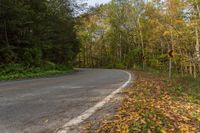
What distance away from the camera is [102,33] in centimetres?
6178

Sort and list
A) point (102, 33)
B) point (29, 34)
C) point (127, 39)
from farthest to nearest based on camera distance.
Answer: point (102, 33), point (127, 39), point (29, 34)

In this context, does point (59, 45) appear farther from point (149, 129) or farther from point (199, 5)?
point (149, 129)

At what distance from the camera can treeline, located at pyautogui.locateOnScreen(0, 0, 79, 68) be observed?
67.3ft

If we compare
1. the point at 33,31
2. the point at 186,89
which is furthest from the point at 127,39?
the point at 186,89

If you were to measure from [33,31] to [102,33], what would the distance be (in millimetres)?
38408

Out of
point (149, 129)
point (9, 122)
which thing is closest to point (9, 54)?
point (9, 122)

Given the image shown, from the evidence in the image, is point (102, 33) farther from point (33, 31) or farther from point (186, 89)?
point (186, 89)

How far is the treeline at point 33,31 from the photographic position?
67.3ft

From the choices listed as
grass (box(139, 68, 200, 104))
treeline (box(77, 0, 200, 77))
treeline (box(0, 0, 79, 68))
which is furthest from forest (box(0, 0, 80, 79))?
grass (box(139, 68, 200, 104))

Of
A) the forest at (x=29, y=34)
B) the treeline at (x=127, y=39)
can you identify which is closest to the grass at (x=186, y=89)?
the forest at (x=29, y=34)

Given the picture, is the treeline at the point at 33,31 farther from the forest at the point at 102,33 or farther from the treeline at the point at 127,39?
the treeline at the point at 127,39

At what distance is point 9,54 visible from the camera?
2048 centimetres

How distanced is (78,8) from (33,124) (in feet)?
104

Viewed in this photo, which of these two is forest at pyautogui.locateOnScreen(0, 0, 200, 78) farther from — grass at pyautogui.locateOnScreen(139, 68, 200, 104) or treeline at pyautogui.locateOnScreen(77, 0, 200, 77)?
grass at pyautogui.locateOnScreen(139, 68, 200, 104)
